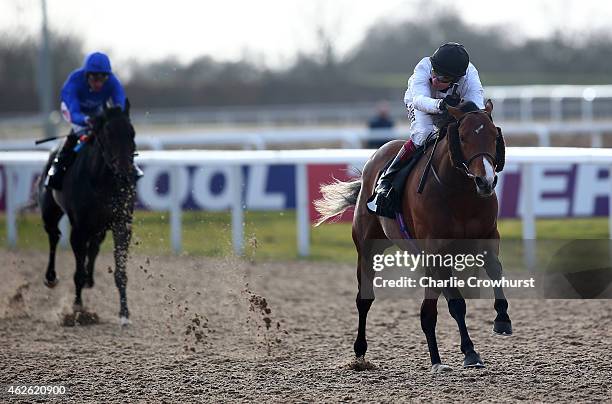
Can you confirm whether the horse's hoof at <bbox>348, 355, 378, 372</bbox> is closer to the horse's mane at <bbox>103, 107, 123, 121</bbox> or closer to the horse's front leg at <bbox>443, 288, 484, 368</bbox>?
the horse's front leg at <bbox>443, 288, 484, 368</bbox>

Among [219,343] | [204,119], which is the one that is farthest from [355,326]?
[204,119]

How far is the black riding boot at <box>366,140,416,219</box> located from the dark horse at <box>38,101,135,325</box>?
2.50 meters

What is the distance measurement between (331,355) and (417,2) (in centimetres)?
3813

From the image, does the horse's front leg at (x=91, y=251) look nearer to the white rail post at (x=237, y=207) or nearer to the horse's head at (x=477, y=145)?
the white rail post at (x=237, y=207)

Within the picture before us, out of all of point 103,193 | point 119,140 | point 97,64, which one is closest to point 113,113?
point 119,140

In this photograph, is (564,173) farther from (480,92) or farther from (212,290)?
(480,92)

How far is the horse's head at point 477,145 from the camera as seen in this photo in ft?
17.7

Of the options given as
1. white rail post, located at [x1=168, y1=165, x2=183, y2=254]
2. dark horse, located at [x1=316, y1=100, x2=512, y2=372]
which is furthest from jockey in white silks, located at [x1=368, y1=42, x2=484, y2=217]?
white rail post, located at [x1=168, y1=165, x2=183, y2=254]

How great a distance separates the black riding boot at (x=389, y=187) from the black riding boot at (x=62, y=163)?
11.0 ft

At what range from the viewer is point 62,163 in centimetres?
871

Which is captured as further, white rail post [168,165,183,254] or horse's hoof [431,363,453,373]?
white rail post [168,165,183,254]

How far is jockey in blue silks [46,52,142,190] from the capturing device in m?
8.52

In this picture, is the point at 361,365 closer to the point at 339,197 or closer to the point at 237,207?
the point at 339,197

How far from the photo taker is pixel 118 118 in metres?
8.08
